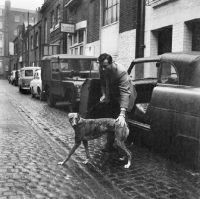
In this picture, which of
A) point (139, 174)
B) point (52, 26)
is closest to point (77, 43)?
point (52, 26)

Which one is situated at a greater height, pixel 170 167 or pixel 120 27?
pixel 120 27

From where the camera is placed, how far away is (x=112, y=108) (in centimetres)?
526

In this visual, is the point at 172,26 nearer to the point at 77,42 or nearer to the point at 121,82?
the point at 121,82

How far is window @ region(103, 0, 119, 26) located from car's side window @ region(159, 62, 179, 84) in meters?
10.6

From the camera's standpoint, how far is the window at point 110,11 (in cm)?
1502

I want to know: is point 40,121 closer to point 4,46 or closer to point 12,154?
point 12,154

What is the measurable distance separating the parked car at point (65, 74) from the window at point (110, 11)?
4245 mm

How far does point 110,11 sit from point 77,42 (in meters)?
5.59

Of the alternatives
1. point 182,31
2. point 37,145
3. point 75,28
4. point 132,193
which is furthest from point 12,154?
point 75,28

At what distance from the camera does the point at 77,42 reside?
20844mm

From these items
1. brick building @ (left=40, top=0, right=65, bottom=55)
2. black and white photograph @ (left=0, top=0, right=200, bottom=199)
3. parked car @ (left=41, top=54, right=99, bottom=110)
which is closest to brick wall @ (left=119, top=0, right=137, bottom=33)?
parked car @ (left=41, top=54, right=99, bottom=110)

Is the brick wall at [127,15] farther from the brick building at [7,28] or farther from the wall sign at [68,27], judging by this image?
the brick building at [7,28]

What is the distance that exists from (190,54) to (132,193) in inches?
86.4

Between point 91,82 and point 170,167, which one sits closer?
point 170,167
